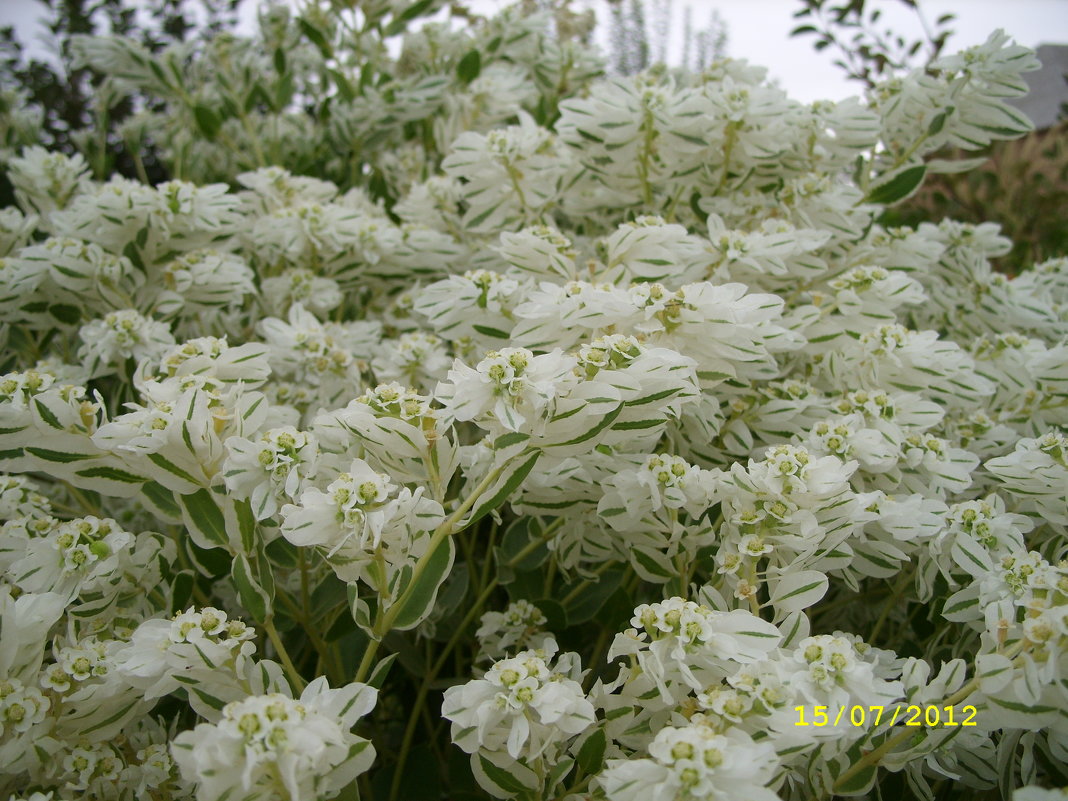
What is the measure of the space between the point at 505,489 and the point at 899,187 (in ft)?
3.49

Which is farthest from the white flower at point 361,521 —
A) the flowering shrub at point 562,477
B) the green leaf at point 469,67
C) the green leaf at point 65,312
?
the green leaf at point 469,67

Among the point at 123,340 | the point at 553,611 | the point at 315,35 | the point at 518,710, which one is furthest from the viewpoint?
the point at 315,35

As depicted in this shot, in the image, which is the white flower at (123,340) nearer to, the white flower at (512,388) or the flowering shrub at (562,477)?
the flowering shrub at (562,477)

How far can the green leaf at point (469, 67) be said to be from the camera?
1.91 metres

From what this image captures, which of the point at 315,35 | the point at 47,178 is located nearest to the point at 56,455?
the point at 47,178

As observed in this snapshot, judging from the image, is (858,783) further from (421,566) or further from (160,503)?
(160,503)

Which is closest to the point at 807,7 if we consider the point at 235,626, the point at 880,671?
the point at 880,671

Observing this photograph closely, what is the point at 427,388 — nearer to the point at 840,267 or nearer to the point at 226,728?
the point at 226,728

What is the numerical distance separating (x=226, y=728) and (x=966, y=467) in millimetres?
996

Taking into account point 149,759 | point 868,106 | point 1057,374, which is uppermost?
point 868,106

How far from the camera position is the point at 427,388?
1322mm

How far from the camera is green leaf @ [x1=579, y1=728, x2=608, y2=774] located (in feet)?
2.82

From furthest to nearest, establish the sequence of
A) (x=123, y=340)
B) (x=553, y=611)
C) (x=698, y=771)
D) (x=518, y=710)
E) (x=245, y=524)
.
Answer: (x=123, y=340) → (x=553, y=611) → (x=245, y=524) → (x=518, y=710) → (x=698, y=771)

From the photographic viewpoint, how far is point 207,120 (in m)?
1.93
